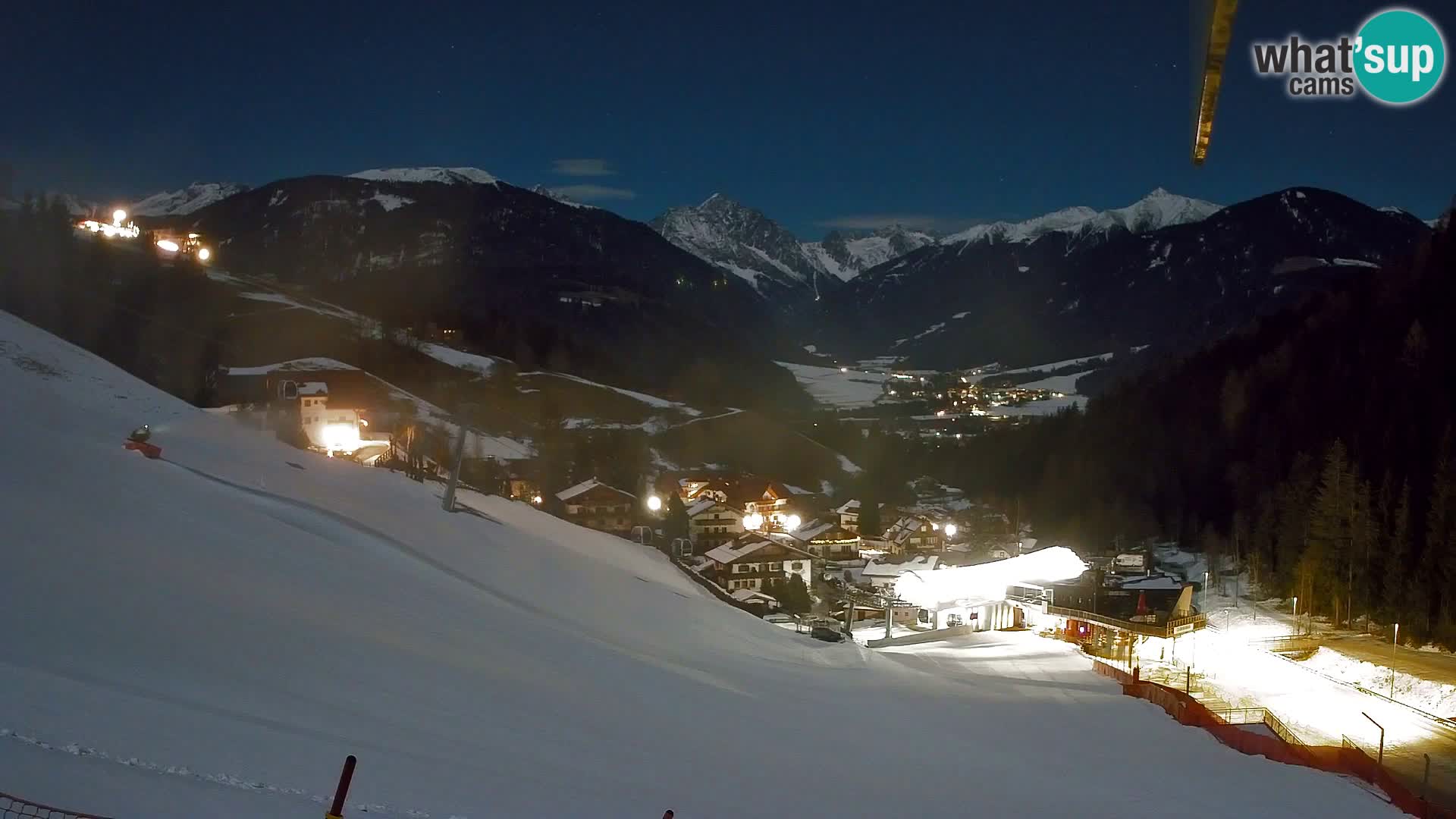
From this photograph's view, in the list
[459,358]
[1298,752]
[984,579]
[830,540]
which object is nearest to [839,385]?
[459,358]

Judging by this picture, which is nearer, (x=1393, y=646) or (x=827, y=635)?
(x=827, y=635)

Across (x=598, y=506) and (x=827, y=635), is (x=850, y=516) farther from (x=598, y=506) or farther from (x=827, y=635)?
(x=827, y=635)

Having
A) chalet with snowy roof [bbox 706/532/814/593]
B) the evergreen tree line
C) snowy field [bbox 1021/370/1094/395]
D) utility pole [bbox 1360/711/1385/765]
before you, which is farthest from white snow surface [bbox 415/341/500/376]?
snowy field [bbox 1021/370/1094/395]

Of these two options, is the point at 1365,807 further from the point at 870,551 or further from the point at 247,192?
the point at 247,192

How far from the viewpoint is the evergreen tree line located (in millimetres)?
32312

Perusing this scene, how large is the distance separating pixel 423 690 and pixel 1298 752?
12966 mm

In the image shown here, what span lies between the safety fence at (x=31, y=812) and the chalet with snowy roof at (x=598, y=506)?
4454 cm

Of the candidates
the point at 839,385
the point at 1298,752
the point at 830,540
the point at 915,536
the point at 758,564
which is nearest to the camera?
the point at 1298,752

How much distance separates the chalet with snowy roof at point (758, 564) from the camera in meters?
39.8

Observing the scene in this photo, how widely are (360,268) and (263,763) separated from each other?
17646 centimetres

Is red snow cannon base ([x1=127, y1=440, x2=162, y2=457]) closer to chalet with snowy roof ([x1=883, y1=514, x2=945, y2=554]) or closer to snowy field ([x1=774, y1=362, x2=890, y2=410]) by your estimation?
chalet with snowy roof ([x1=883, y1=514, x2=945, y2=554])

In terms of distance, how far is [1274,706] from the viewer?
19156 mm

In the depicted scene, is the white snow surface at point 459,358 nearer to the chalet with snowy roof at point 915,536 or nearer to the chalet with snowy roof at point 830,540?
the chalet with snowy roof at point 830,540

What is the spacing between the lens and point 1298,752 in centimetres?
1344
